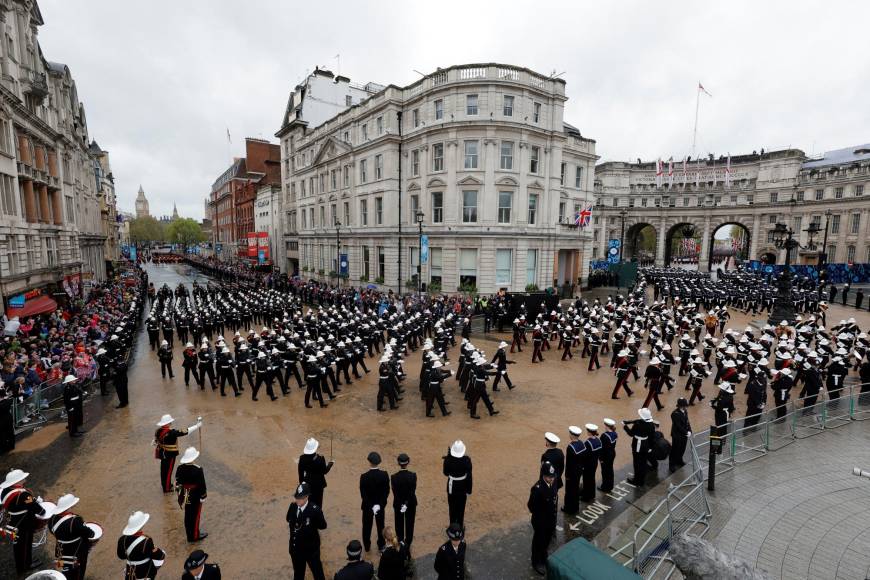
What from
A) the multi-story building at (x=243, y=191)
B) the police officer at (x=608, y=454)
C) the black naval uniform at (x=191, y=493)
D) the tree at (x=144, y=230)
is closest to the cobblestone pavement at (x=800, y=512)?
the police officer at (x=608, y=454)

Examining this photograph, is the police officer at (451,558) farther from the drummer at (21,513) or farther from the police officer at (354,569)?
the drummer at (21,513)

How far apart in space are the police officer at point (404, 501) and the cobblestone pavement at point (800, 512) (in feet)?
15.8

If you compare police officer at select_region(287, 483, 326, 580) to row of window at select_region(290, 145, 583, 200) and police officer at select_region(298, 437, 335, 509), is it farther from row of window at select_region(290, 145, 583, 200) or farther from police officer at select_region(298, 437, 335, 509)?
row of window at select_region(290, 145, 583, 200)

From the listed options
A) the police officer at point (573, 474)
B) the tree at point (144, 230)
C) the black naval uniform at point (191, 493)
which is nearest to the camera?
the black naval uniform at point (191, 493)

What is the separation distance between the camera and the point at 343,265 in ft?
121

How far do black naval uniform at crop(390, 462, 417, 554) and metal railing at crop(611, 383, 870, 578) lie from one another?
9.75 ft

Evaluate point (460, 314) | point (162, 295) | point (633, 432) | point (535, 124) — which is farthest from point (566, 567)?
point (162, 295)

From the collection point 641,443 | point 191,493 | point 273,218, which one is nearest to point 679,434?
point 641,443

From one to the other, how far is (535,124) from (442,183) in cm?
778

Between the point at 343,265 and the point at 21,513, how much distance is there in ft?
104

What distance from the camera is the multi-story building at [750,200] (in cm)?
5369

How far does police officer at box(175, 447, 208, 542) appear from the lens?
21.8 ft

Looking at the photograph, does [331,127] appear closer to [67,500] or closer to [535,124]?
[535,124]

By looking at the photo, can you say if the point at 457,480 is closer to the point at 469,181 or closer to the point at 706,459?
the point at 706,459
